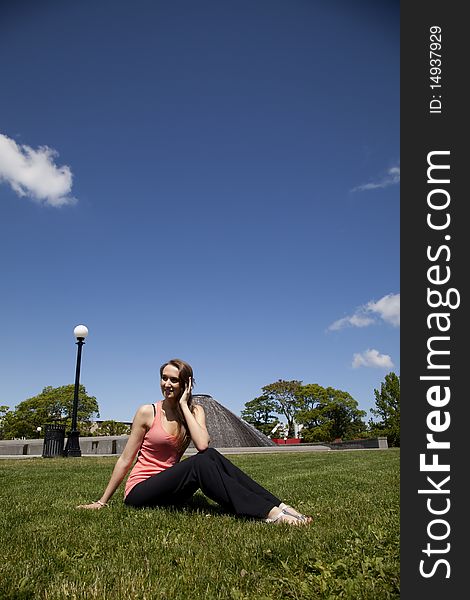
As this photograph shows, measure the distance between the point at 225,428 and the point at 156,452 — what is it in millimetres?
27340

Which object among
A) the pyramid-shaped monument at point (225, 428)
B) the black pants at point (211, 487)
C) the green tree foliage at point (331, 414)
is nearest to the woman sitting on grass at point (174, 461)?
the black pants at point (211, 487)

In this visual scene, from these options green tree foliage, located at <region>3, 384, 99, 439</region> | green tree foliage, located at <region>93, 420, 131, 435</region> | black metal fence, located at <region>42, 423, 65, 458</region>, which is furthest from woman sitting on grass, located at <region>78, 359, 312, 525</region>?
green tree foliage, located at <region>3, 384, 99, 439</region>

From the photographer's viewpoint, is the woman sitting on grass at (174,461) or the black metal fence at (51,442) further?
the black metal fence at (51,442)

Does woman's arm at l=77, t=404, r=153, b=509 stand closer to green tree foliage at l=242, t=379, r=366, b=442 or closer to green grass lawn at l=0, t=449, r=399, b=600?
A: green grass lawn at l=0, t=449, r=399, b=600

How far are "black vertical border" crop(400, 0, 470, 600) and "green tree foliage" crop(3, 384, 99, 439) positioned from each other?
50.1 metres

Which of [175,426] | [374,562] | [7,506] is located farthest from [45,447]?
[374,562]

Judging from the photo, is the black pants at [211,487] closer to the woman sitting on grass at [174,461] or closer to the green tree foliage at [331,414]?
the woman sitting on grass at [174,461]

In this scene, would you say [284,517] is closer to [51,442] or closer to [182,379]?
[182,379]

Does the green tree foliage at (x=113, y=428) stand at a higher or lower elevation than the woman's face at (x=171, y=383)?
lower

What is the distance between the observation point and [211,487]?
14.9 ft

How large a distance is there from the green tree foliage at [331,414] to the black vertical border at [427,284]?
5566 centimetres

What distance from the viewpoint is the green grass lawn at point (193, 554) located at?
264cm

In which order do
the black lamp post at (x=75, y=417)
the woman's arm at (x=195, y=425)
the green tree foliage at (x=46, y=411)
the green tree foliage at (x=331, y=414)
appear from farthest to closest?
the green tree foliage at (x=331, y=414) < the green tree foliage at (x=46, y=411) < the black lamp post at (x=75, y=417) < the woman's arm at (x=195, y=425)

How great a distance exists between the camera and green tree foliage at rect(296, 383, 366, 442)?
188 feet
